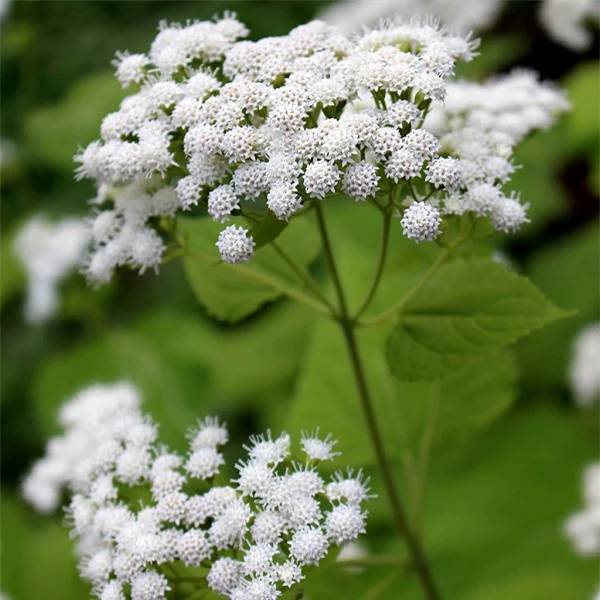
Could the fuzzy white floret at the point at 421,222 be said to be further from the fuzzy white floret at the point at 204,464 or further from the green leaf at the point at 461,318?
the fuzzy white floret at the point at 204,464

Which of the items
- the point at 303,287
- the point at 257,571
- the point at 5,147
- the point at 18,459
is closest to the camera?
the point at 257,571

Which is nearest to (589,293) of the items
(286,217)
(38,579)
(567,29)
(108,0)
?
(567,29)

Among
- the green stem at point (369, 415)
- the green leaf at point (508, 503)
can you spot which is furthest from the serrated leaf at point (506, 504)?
the green stem at point (369, 415)

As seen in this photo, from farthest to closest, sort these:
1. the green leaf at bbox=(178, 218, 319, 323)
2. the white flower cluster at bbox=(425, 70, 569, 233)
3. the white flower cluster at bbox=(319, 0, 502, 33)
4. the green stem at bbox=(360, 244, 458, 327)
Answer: the white flower cluster at bbox=(319, 0, 502, 33) < the green leaf at bbox=(178, 218, 319, 323) < the green stem at bbox=(360, 244, 458, 327) < the white flower cluster at bbox=(425, 70, 569, 233)

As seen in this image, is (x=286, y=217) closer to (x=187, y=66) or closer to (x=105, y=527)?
(x=187, y=66)

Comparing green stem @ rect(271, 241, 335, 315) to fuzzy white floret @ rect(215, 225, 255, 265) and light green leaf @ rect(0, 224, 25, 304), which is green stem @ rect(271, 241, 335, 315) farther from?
light green leaf @ rect(0, 224, 25, 304)

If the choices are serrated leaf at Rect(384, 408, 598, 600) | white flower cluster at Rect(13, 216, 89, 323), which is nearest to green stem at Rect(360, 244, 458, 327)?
serrated leaf at Rect(384, 408, 598, 600)
